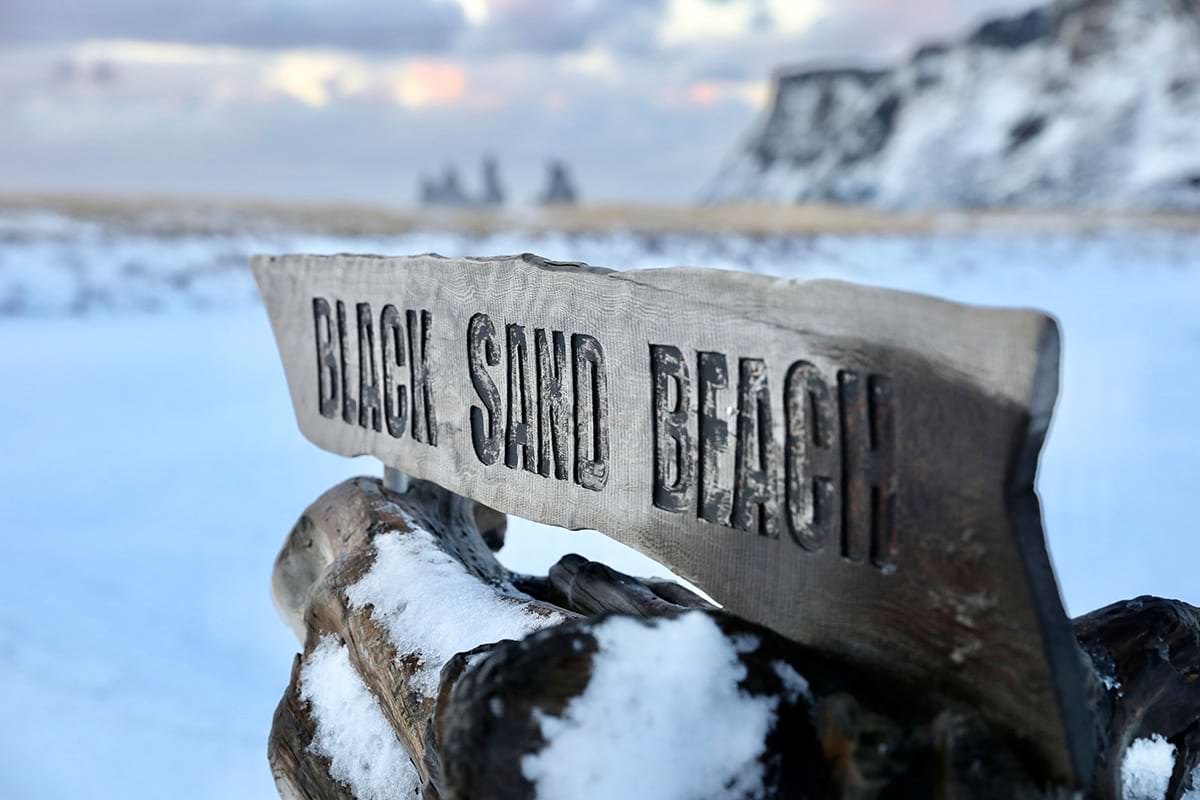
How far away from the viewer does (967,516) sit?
1286 mm

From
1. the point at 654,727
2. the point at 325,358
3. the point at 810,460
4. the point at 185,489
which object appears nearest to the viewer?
the point at 654,727

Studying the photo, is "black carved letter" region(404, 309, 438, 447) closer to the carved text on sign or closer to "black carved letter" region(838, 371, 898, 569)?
the carved text on sign

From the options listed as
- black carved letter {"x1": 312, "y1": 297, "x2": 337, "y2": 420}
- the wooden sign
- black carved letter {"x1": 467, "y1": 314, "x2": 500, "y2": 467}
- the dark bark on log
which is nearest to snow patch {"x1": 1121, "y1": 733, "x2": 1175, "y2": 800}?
the dark bark on log

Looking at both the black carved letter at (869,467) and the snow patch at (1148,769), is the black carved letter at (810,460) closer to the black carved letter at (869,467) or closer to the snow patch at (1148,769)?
the black carved letter at (869,467)

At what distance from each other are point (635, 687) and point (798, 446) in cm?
42

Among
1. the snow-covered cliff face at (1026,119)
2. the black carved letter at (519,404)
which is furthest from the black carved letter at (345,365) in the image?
the snow-covered cliff face at (1026,119)

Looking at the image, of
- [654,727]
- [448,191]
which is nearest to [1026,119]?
[448,191]

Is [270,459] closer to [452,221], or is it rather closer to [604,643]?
[604,643]

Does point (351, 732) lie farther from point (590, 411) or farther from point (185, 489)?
point (185, 489)

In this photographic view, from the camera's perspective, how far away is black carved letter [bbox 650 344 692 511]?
163 cm

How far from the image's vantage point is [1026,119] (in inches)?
1457

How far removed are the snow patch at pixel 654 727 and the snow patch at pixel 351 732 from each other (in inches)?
30.6

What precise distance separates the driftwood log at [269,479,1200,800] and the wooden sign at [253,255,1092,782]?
0.09 m

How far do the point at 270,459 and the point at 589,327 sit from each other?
3899 mm
